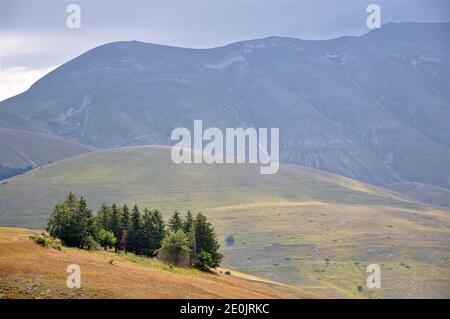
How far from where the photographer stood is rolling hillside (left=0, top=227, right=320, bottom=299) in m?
50.8

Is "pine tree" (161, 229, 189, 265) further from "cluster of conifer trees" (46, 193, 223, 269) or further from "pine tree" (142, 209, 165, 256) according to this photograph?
"pine tree" (142, 209, 165, 256)

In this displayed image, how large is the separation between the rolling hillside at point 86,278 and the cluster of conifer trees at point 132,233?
18.5 feet

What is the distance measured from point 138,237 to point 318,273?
317 ft

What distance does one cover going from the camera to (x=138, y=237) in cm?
9162

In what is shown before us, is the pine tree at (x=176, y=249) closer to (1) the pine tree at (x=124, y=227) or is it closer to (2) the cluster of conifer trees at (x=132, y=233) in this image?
(2) the cluster of conifer trees at (x=132, y=233)

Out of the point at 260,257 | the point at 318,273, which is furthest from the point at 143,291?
the point at 260,257

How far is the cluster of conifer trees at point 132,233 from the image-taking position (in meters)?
75.8

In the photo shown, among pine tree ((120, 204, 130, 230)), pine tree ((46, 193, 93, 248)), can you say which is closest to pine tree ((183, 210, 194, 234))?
pine tree ((120, 204, 130, 230))

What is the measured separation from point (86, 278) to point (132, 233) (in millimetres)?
36838

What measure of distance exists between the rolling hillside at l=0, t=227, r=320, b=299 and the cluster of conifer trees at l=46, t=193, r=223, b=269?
5.65 metres

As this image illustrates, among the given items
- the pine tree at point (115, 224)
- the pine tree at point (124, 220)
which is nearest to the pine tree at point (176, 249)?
the pine tree at point (115, 224)

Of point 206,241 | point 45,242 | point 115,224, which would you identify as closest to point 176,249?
point 206,241
